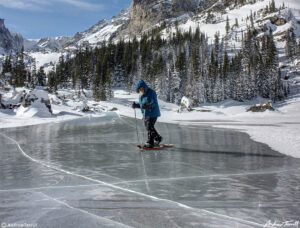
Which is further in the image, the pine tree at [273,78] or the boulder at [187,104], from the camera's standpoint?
the pine tree at [273,78]

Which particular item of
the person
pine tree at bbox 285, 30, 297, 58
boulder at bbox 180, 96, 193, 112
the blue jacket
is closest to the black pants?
the person

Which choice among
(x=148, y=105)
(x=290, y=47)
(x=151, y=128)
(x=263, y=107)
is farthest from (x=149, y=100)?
(x=290, y=47)

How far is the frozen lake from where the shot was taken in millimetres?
2225

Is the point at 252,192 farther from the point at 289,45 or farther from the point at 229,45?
the point at 229,45

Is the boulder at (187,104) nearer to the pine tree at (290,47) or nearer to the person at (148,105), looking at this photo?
the person at (148,105)

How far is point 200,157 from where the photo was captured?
5176 mm

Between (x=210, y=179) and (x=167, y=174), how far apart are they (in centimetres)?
75

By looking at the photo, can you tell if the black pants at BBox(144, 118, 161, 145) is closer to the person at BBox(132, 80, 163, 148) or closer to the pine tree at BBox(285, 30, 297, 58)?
the person at BBox(132, 80, 163, 148)

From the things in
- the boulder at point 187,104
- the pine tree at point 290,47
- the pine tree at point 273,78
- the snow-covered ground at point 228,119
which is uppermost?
the pine tree at point 290,47

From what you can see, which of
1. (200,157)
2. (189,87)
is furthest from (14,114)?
(189,87)

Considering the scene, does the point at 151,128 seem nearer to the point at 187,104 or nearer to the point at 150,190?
the point at 150,190

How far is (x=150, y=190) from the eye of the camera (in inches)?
120

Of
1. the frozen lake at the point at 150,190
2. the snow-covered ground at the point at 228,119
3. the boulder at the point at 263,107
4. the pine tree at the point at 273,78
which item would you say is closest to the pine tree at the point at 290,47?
the pine tree at the point at 273,78

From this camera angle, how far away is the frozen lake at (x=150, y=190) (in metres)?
2.22
